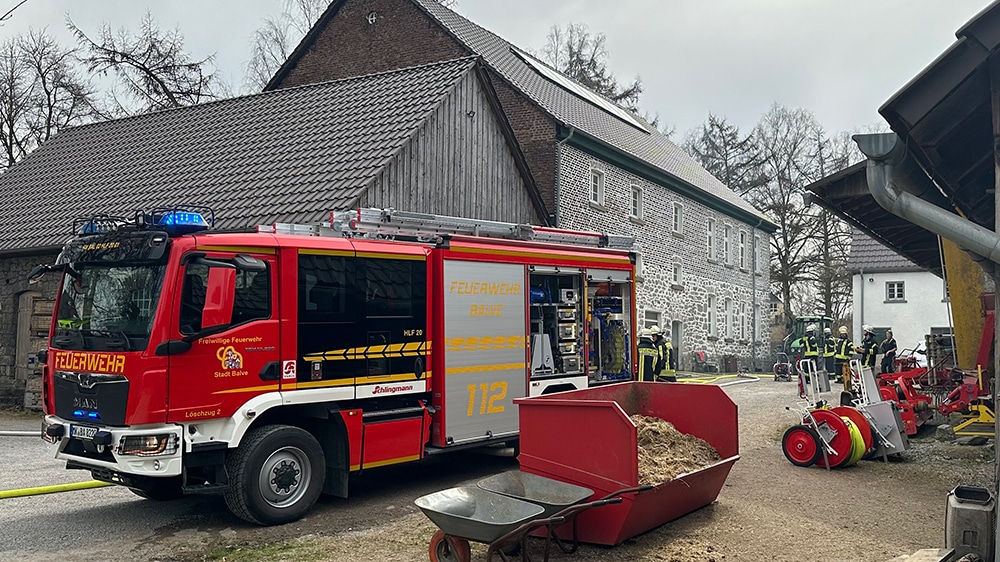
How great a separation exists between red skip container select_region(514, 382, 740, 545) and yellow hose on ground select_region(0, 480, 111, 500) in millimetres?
4687

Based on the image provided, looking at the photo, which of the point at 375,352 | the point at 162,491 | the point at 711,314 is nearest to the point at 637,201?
the point at 711,314

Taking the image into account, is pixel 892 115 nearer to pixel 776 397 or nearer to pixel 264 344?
pixel 264 344

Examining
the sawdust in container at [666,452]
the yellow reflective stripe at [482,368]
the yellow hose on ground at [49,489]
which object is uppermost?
the yellow reflective stripe at [482,368]

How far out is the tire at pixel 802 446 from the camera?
33.4ft

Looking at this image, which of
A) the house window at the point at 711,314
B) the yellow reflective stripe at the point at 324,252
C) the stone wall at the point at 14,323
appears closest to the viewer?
the yellow reflective stripe at the point at 324,252

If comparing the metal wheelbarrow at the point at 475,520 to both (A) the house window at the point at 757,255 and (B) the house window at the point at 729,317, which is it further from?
(A) the house window at the point at 757,255

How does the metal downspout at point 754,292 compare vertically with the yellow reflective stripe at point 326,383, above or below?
above

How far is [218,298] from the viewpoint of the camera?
7.26 meters

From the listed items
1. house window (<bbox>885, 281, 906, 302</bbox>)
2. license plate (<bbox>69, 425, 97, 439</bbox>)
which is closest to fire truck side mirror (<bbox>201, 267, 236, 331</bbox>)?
license plate (<bbox>69, 425, 97, 439</bbox>)

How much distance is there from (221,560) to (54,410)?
2.50m

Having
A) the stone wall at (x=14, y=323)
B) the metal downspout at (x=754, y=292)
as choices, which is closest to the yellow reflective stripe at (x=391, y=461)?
the stone wall at (x=14, y=323)

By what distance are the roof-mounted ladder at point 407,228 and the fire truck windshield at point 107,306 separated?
3.87ft

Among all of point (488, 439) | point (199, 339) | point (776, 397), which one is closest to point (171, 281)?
point (199, 339)

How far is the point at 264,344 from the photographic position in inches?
298
